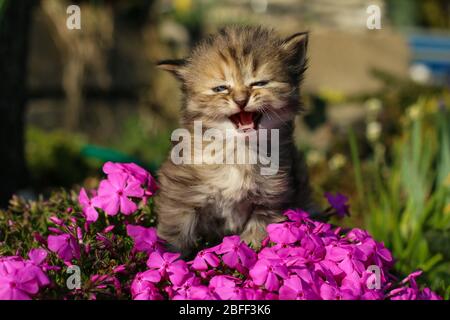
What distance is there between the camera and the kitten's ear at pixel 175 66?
9.61 feet

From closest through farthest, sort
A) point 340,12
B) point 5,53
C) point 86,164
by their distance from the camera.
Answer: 1. point 5,53
2. point 86,164
3. point 340,12

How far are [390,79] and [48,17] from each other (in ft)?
15.7

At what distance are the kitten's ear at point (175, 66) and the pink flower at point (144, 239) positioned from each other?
731mm

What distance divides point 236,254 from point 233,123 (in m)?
0.56

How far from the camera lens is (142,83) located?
9.82 metres

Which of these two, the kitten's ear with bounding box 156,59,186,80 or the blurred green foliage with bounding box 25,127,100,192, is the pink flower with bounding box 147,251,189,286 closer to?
the kitten's ear with bounding box 156,59,186,80

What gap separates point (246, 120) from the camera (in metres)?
2.68

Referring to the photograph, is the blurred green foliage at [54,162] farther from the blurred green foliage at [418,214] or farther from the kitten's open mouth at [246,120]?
the kitten's open mouth at [246,120]

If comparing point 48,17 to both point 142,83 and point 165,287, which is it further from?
point 165,287

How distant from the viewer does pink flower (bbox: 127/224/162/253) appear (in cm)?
269

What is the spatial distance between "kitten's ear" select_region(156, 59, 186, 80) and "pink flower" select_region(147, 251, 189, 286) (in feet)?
2.84

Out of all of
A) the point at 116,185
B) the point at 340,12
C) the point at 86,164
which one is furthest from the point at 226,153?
the point at 340,12

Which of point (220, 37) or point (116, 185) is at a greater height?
point (220, 37)

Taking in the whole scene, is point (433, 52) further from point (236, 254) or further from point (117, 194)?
point (236, 254)
